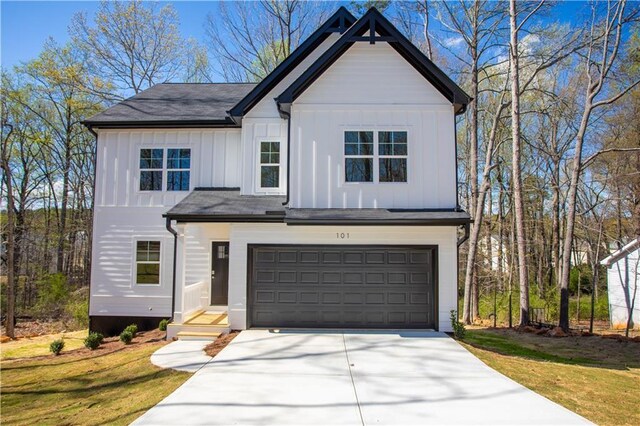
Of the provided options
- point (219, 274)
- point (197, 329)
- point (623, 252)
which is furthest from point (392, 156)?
point (623, 252)

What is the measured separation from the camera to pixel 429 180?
398 inches

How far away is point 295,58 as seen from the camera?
1171 centimetres

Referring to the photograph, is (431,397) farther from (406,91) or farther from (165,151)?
(165,151)

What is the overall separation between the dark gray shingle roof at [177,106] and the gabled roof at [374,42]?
312 cm

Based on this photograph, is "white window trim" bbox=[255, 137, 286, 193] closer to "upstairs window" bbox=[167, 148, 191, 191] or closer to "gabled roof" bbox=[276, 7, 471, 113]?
"gabled roof" bbox=[276, 7, 471, 113]

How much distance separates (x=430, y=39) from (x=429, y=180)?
13008 millimetres

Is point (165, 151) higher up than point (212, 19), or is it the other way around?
point (212, 19)

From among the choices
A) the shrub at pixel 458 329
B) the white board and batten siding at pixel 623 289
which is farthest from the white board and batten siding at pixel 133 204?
the white board and batten siding at pixel 623 289

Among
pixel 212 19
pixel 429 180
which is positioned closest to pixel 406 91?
pixel 429 180

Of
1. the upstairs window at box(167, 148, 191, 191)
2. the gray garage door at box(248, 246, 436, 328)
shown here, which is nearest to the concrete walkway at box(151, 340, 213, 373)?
the gray garage door at box(248, 246, 436, 328)

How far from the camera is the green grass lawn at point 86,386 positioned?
5695mm

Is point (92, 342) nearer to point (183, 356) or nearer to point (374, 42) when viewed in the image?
point (183, 356)

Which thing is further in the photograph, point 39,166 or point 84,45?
point 39,166

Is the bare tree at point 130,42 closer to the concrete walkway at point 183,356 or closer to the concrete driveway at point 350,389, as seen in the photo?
the concrete walkway at point 183,356
